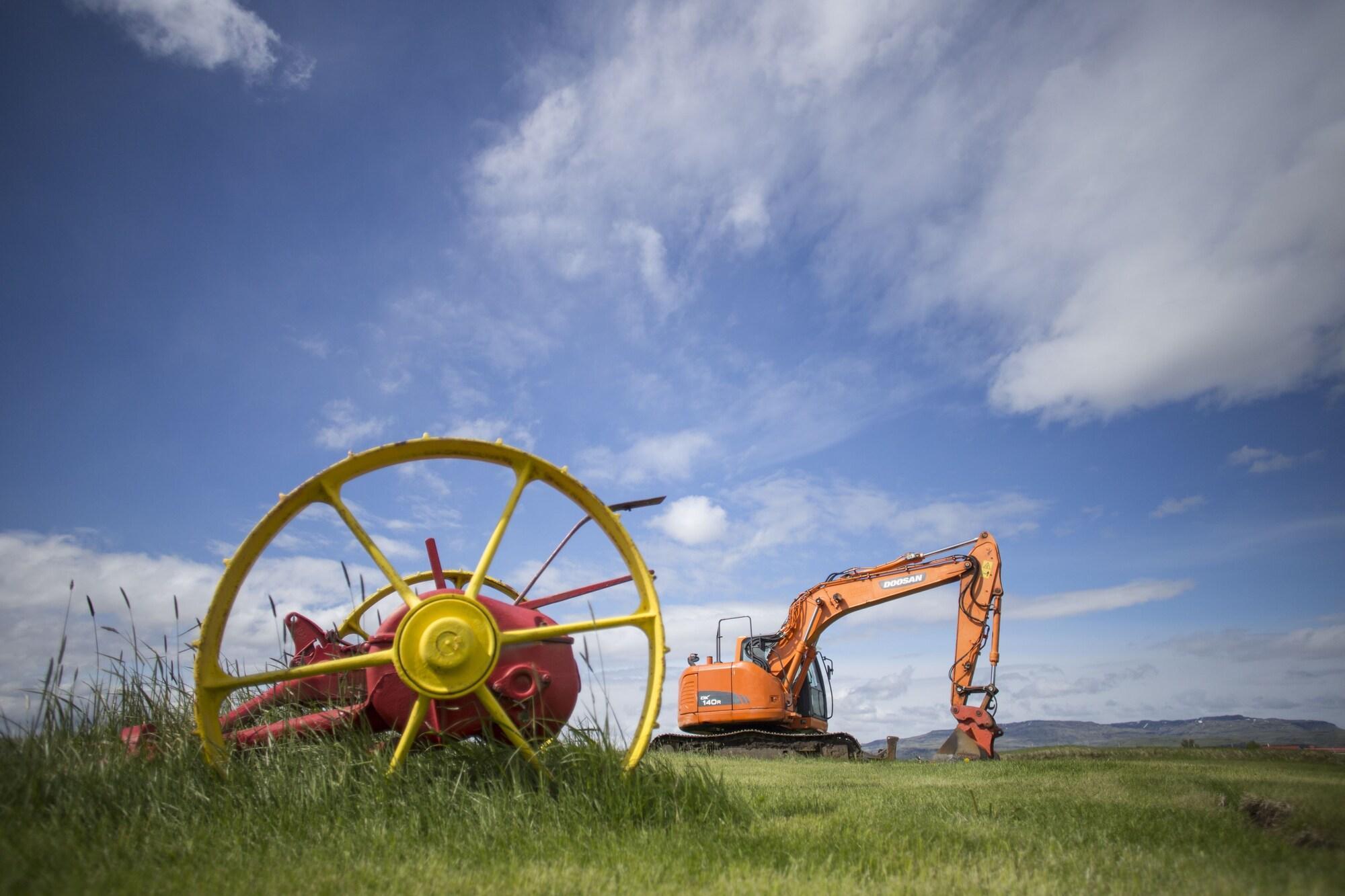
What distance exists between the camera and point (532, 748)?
3.95m

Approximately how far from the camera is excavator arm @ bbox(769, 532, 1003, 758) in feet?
45.8

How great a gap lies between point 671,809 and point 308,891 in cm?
176

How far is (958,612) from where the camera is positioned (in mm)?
15031

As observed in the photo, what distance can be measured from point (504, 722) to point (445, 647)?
492 millimetres

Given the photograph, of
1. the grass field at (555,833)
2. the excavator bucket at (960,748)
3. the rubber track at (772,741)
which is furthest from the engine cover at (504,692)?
the rubber track at (772,741)

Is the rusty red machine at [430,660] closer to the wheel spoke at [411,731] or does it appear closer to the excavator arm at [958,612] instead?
the wheel spoke at [411,731]

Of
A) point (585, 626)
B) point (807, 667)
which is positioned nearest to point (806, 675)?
point (807, 667)

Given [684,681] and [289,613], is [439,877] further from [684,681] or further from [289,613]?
[684,681]

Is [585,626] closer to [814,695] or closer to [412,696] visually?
[412,696]

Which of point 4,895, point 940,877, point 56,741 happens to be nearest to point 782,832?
point 940,877

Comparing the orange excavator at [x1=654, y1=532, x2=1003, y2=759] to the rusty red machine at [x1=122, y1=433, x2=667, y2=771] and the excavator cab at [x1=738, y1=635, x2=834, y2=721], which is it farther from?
the rusty red machine at [x1=122, y1=433, x2=667, y2=771]

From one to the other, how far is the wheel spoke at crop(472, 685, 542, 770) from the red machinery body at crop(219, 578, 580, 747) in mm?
98

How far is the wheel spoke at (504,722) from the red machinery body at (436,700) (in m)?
0.10

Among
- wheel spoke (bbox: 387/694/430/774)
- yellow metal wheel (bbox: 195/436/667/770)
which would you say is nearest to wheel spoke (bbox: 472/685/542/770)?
yellow metal wheel (bbox: 195/436/667/770)
